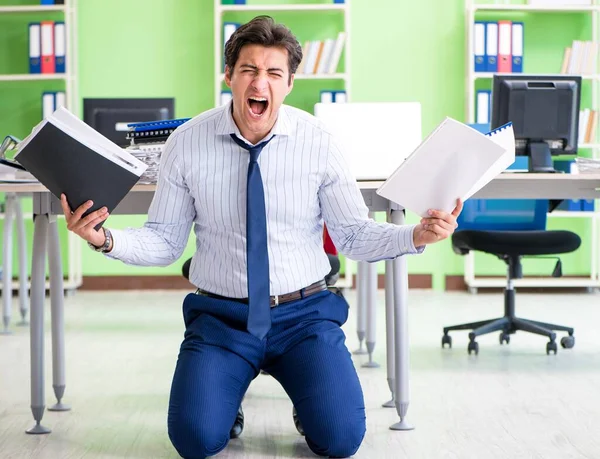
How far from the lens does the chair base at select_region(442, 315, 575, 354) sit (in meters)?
3.81

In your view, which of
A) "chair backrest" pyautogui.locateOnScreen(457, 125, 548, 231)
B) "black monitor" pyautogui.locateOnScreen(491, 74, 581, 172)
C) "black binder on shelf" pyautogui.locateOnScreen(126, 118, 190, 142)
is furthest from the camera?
"chair backrest" pyautogui.locateOnScreen(457, 125, 548, 231)

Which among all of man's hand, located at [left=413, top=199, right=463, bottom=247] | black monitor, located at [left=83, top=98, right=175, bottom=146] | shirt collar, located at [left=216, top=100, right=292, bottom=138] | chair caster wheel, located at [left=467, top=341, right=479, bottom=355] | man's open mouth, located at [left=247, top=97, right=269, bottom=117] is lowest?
chair caster wheel, located at [left=467, top=341, right=479, bottom=355]

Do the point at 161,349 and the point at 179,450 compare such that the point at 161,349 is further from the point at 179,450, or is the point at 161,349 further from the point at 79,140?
the point at 79,140

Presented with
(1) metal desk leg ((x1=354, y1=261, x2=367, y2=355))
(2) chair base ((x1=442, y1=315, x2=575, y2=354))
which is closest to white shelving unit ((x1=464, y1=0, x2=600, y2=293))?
(2) chair base ((x1=442, y1=315, x2=575, y2=354))

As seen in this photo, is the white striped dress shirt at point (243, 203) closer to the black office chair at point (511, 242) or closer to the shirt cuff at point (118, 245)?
the shirt cuff at point (118, 245)

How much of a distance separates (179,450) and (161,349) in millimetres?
1742

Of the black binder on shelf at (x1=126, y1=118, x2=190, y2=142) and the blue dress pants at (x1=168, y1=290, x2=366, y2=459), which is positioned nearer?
the blue dress pants at (x1=168, y1=290, x2=366, y2=459)

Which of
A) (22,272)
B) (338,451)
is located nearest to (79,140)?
(338,451)

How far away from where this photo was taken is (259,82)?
2.23 metres

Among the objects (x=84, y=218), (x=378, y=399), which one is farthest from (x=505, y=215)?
(x=84, y=218)

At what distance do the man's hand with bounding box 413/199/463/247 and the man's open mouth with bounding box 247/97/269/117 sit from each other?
0.48 meters

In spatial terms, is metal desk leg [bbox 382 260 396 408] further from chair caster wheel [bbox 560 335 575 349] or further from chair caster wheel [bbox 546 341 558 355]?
chair caster wheel [bbox 560 335 575 349]

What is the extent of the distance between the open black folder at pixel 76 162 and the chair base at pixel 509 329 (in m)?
2.11

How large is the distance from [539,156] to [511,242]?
53cm
